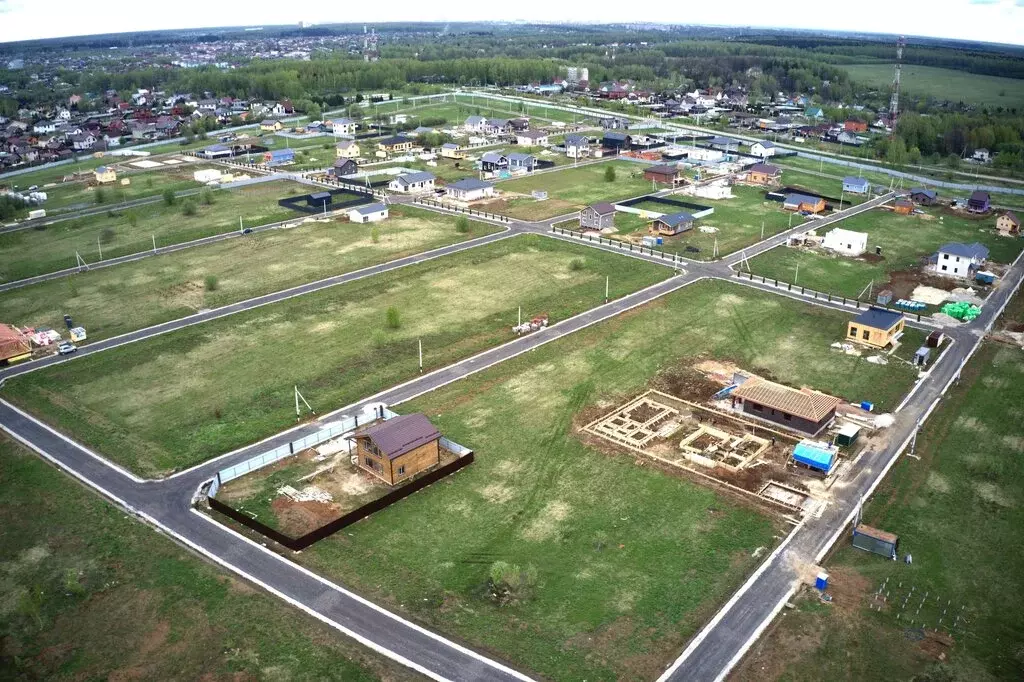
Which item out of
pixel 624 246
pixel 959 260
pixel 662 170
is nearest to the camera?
pixel 959 260

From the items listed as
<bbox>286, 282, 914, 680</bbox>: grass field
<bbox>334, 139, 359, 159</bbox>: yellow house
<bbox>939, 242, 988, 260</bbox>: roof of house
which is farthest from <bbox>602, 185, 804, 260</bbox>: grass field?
<bbox>334, 139, 359, 159</bbox>: yellow house

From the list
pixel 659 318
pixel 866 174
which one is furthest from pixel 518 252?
pixel 866 174

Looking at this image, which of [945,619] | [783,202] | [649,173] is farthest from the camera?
[649,173]

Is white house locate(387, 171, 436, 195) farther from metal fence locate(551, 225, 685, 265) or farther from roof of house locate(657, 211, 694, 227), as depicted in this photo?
roof of house locate(657, 211, 694, 227)

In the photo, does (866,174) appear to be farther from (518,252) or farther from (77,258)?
(77,258)

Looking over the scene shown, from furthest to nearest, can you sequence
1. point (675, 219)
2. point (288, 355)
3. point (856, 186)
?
1. point (856, 186)
2. point (675, 219)
3. point (288, 355)

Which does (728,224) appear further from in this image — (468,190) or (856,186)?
(468,190)

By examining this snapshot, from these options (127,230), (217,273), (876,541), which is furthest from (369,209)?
(876,541)
